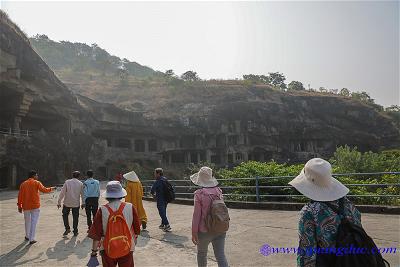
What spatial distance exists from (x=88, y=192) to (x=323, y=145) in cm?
5188

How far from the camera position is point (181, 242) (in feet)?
25.9

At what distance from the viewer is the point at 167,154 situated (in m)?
50.4

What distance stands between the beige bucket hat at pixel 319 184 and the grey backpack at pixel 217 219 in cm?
189

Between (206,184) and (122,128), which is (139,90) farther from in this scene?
(206,184)

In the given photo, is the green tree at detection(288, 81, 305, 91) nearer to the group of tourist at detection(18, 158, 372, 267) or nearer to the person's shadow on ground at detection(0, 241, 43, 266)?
the person's shadow on ground at detection(0, 241, 43, 266)

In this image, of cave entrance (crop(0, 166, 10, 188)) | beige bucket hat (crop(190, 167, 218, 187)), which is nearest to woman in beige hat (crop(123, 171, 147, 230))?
beige bucket hat (crop(190, 167, 218, 187))

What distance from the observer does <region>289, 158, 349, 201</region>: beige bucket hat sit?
286 centimetres

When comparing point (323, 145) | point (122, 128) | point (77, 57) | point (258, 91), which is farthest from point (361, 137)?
point (77, 57)

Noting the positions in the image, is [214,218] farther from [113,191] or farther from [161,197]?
[161,197]

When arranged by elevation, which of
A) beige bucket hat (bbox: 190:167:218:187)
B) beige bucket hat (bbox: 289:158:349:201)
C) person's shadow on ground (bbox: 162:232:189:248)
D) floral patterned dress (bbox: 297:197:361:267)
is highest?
beige bucket hat (bbox: 289:158:349:201)

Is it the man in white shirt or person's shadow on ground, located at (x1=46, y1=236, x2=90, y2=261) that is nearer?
person's shadow on ground, located at (x1=46, y1=236, x2=90, y2=261)

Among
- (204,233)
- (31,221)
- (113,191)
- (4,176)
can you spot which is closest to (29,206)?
(31,221)

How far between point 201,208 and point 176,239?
368 centimetres

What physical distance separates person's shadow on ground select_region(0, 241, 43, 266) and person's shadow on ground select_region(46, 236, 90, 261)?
0.30 meters
